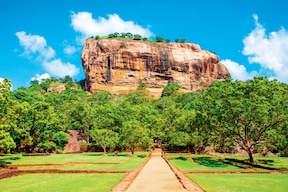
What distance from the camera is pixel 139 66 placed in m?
120

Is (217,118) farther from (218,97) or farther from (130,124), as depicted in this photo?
(130,124)

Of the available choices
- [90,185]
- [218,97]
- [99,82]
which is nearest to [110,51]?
[99,82]

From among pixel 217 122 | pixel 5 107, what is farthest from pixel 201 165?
pixel 5 107

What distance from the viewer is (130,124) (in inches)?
1639

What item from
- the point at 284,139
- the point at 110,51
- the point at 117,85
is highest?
the point at 110,51

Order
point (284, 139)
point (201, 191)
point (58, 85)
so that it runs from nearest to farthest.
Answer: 1. point (201, 191)
2. point (284, 139)
3. point (58, 85)

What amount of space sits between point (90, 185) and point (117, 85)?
104515 millimetres

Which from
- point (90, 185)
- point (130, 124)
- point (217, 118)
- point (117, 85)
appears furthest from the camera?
point (117, 85)

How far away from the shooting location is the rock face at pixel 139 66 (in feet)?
386

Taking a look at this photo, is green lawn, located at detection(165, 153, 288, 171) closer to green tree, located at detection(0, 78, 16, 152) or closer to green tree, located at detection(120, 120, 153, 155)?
green tree, located at detection(120, 120, 153, 155)

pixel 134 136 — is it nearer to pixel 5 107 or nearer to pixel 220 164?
pixel 220 164

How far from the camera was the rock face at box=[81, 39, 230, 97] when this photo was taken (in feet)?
386

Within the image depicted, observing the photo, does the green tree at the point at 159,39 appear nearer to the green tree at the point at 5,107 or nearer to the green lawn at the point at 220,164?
the green lawn at the point at 220,164

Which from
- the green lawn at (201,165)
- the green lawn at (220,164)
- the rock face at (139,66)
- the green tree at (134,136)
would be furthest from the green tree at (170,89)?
the green lawn at (201,165)
